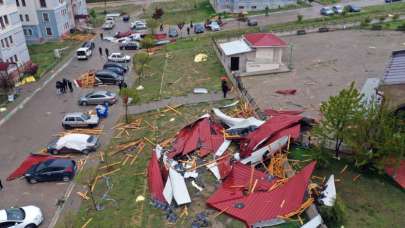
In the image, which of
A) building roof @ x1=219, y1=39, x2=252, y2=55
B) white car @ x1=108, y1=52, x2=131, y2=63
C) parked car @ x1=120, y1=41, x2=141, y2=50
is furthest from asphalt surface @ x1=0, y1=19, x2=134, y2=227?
building roof @ x1=219, y1=39, x2=252, y2=55

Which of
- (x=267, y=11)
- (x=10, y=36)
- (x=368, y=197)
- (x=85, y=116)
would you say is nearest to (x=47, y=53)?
(x=10, y=36)

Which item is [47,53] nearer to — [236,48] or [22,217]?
[236,48]

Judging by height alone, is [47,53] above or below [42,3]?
below

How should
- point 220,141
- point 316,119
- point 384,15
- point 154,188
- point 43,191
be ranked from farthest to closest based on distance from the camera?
point 384,15
point 316,119
point 220,141
point 43,191
point 154,188

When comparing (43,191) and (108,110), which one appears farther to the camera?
(108,110)

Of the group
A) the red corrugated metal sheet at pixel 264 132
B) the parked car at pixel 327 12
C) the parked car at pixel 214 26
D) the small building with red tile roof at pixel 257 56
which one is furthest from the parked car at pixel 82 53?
the parked car at pixel 327 12

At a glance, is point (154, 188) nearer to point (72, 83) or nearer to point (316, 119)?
point (316, 119)

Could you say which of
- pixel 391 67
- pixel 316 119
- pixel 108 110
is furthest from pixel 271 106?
pixel 108 110
